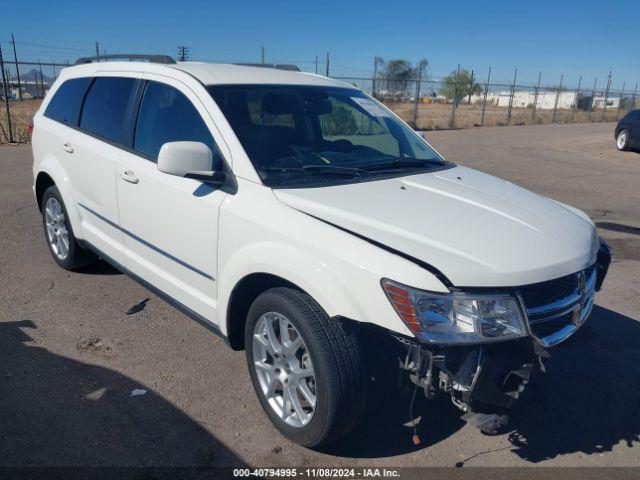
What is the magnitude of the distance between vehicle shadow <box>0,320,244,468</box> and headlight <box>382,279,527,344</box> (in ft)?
4.01

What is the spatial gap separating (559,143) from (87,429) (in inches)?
840

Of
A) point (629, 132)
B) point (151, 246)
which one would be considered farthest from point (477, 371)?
point (629, 132)

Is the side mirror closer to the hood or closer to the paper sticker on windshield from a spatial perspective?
the hood

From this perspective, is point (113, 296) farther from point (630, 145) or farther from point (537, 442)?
point (630, 145)

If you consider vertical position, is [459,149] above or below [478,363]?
below

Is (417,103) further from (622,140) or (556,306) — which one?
(556,306)

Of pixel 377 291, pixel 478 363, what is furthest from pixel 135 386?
pixel 478 363

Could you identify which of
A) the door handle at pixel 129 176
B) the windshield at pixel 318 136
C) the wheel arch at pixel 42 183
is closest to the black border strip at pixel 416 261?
the windshield at pixel 318 136

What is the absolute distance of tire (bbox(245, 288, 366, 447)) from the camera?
2562 mm

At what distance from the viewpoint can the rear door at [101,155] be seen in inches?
162

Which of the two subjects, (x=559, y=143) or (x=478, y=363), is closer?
(x=478, y=363)

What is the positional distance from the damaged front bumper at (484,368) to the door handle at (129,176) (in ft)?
7.28

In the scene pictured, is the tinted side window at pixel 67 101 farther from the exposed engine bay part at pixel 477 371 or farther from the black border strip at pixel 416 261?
the exposed engine bay part at pixel 477 371

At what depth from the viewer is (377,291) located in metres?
2.41
